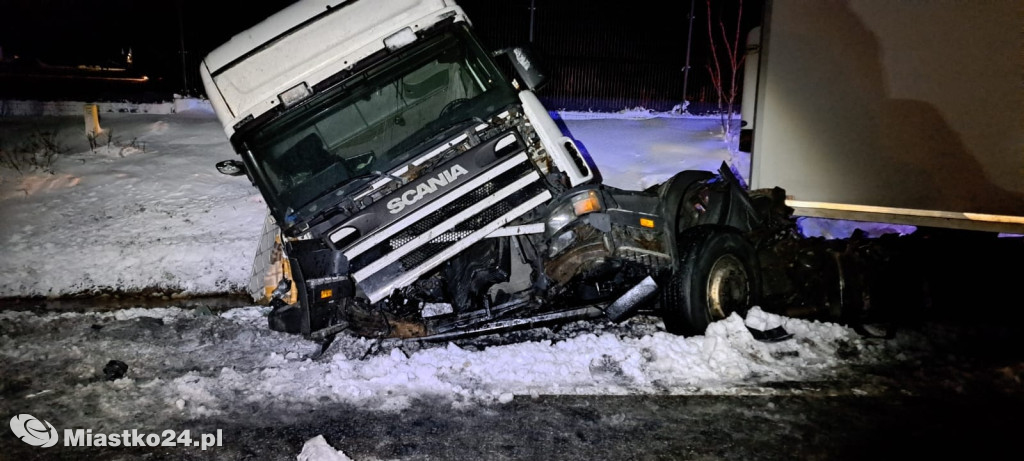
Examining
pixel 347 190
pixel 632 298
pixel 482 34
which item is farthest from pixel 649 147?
pixel 347 190

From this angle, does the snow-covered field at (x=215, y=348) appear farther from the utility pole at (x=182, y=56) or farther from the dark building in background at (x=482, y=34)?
the dark building in background at (x=482, y=34)

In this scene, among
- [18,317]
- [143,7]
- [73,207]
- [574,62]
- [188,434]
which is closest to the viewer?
[188,434]

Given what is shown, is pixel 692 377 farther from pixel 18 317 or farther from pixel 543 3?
pixel 543 3

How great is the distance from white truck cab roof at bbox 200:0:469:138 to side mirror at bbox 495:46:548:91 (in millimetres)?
561

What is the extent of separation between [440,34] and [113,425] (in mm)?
3690

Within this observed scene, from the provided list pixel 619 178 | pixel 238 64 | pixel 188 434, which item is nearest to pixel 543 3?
pixel 619 178

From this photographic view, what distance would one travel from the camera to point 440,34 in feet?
16.4

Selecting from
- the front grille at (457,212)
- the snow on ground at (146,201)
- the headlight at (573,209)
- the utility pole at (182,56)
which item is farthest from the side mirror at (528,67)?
the utility pole at (182,56)

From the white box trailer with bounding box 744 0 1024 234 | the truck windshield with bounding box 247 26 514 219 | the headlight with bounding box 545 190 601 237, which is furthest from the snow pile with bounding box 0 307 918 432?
the white box trailer with bounding box 744 0 1024 234

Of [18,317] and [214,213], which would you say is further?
[214,213]

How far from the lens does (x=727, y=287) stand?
5113 mm

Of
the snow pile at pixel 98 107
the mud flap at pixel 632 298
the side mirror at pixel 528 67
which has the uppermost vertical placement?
the snow pile at pixel 98 107

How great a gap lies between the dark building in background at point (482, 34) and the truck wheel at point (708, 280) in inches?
321

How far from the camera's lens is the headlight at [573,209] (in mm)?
4605
